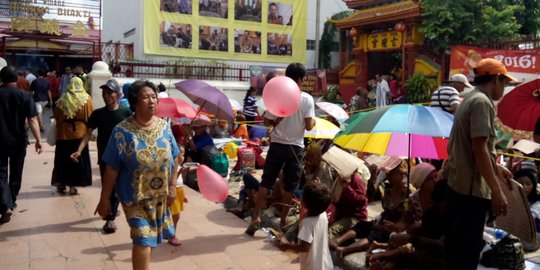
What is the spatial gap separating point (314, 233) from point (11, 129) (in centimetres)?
383

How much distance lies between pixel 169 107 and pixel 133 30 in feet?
54.2

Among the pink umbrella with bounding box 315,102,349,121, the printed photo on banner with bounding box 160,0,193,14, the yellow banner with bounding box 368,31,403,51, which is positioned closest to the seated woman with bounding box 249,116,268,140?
the pink umbrella with bounding box 315,102,349,121

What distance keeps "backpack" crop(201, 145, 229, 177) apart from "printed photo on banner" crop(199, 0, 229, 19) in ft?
→ 51.3

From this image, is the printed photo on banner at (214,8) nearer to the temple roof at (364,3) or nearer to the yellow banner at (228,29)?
the yellow banner at (228,29)

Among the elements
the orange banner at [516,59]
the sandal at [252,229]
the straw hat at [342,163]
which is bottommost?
the sandal at [252,229]

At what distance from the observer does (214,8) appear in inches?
898

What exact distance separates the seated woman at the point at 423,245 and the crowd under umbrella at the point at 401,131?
524 millimetres

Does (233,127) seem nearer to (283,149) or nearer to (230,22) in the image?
(283,149)

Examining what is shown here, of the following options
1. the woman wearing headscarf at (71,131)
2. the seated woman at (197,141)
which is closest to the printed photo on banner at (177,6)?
the seated woman at (197,141)

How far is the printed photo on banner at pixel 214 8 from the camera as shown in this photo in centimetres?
2245

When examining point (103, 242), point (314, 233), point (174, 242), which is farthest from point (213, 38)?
point (314, 233)

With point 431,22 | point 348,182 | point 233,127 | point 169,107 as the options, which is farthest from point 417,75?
point 348,182

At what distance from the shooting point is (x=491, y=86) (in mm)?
3334

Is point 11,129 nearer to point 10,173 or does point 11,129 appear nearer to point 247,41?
point 10,173
